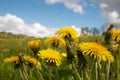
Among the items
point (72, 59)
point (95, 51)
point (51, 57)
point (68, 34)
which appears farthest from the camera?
point (68, 34)

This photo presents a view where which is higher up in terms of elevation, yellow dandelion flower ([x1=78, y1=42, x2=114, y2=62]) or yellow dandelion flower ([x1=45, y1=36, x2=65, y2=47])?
yellow dandelion flower ([x1=45, y1=36, x2=65, y2=47])

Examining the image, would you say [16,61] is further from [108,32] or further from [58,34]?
[108,32]

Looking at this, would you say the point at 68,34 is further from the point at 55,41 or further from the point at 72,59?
the point at 72,59

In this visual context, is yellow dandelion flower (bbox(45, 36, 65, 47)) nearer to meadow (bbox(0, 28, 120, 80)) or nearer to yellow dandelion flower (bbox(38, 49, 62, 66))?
meadow (bbox(0, 28, 120, 80))

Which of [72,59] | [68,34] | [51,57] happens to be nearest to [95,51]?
[72,59]

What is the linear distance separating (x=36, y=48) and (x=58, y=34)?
0.48 meters

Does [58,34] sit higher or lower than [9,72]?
higher

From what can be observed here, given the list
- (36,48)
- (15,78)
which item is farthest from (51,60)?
(15,78)

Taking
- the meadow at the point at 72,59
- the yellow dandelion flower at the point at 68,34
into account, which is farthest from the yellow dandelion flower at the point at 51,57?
the yellow dandelion flower at the point at 68,34

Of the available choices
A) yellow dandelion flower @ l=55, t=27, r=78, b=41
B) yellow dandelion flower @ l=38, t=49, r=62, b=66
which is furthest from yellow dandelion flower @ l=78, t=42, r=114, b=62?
yellow dandelion flower @ l=55, t=27, r=78, b=41

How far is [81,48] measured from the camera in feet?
8.50

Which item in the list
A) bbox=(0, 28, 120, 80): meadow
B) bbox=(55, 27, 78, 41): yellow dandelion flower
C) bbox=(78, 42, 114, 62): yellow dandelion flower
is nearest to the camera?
bbox=(78, 42, 114, 62): yellow dandelion flower

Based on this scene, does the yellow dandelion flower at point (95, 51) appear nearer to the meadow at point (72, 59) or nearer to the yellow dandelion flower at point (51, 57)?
the meadow at point (72, 59)

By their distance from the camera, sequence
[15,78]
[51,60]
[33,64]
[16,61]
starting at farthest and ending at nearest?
[15,78]
[33,64]
[16,61]
[51,60]
